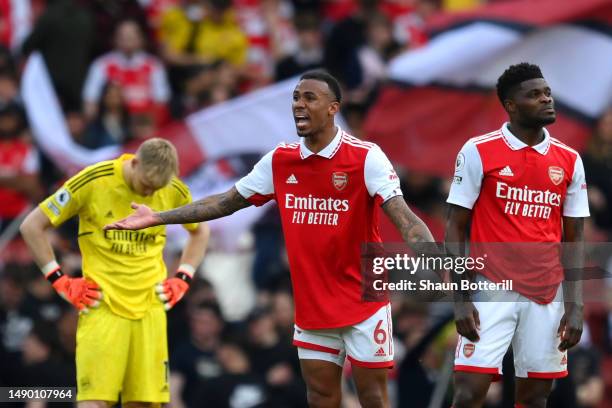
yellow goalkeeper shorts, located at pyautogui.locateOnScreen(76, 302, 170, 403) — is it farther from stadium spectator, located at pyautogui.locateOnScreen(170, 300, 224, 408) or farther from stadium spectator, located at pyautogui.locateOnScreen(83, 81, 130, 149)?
stadium spectator, located at pyautogui.locateOnScreen(83, 81, 130, 149)

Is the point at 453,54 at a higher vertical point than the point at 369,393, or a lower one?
higher

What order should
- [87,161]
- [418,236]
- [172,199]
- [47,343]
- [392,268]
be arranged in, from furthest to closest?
[87,161] → [47,343] → [172,199] → [392,268] → [418,236]

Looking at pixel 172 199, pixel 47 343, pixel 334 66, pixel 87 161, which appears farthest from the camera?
pixel 334 66

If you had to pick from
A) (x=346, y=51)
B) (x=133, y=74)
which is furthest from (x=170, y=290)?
(x=346, y=51)

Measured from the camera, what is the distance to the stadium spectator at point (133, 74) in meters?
19.5

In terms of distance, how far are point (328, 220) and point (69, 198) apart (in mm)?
2278

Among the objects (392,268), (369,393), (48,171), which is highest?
(48,171)

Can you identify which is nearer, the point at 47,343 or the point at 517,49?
the point at 47,343

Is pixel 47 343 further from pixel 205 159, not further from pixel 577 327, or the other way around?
pixel 577 327

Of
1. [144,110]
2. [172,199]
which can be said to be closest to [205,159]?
[144,110]

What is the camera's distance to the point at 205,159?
62.4ft

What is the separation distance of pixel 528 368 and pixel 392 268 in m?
1.17

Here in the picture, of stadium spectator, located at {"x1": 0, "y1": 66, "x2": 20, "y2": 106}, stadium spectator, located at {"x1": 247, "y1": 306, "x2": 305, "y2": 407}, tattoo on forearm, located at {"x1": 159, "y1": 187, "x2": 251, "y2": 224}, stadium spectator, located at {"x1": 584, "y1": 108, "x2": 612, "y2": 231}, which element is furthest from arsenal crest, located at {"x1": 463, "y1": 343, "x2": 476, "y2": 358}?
stadium spectator, located at {"x1": 0, "y1": 66, "x2": 20, "y2": 106}

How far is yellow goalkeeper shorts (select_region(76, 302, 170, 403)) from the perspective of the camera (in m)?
12.7
